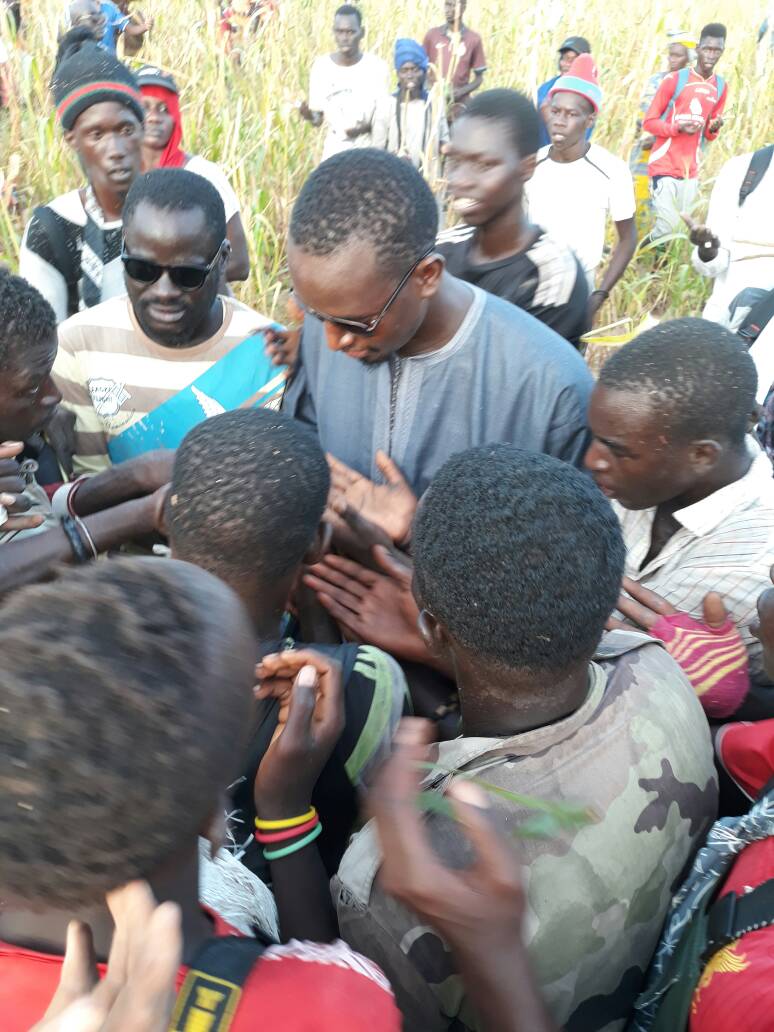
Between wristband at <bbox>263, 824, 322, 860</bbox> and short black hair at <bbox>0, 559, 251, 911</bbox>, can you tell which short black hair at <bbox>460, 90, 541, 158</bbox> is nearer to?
wristband at <bbox>263, 824, 322, 860</bbox>

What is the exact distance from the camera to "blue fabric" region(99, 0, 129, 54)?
5910 millimetres

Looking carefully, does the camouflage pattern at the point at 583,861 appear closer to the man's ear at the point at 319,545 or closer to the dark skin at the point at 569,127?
the man's ear at the point at 319,545

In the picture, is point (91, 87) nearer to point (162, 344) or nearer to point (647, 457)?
point (162, 344)

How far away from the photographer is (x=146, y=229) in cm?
230

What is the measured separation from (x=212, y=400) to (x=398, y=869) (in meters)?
1.68

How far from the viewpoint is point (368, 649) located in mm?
1609

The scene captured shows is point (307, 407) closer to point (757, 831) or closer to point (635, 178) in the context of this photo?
point (757, 831)

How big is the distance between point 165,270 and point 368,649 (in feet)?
4.26

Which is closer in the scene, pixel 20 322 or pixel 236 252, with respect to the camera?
pixel 20 322

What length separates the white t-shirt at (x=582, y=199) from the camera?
4.66 m

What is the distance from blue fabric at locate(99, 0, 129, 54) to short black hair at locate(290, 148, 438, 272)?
16.3 feet

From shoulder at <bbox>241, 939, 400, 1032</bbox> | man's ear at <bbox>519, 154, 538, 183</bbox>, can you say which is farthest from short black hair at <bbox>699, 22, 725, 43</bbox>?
shoulder at <bbox>241, 939, 400, 1032</bbox>

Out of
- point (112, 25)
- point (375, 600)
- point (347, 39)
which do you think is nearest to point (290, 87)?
point (347, 39)

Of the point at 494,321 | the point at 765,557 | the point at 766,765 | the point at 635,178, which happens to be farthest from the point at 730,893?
the point at 635,178
